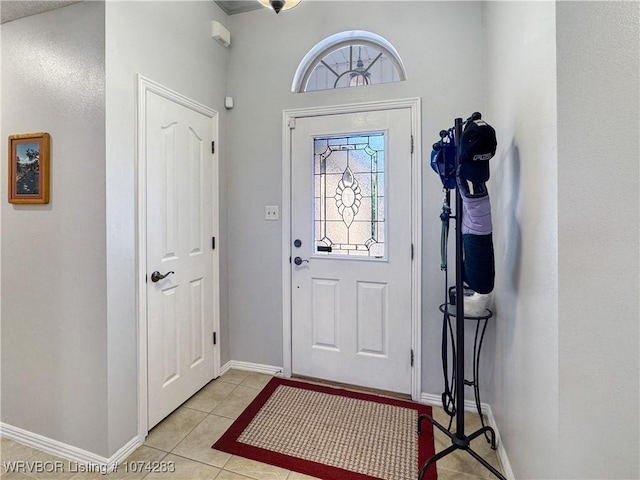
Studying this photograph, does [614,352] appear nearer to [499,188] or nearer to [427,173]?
[499,188]

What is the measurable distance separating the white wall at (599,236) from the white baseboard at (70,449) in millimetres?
2003

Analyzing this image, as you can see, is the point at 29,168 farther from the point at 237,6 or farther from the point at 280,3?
the point at 237,6

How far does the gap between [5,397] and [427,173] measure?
9.75 feet

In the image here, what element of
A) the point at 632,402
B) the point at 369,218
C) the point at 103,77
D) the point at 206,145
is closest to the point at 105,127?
the point at 103,77

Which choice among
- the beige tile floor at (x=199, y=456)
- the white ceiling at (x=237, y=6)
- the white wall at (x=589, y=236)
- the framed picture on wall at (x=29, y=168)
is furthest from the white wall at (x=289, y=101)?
the framed picture on wall at (x=29, y=168)

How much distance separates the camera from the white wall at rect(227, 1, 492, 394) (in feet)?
6.91

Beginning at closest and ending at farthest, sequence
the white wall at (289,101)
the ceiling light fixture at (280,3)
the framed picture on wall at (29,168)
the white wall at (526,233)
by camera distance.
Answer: the white wall at (526,233) → the ceiling light fixture at (280,3) → the framed picture on wall at (29,168) → the white wall at (289,101)

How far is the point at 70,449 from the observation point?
5.51 ft

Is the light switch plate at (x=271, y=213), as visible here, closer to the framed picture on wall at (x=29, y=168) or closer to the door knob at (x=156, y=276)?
the door knob at (x=156, y=276)

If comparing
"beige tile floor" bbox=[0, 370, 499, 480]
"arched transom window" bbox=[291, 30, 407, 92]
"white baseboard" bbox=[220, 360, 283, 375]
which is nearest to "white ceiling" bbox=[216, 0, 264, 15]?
"arched transom window" bbox=[291, 30, 407, 92]

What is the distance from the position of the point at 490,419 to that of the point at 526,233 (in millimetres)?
1369

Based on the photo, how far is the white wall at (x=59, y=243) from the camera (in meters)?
1.59

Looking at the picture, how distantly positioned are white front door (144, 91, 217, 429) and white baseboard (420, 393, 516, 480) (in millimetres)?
1659

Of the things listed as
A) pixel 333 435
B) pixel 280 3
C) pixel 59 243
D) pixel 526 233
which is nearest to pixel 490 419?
pixel 333 435
